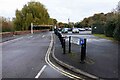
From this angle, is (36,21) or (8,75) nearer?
(8,75)

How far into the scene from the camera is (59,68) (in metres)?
14.0

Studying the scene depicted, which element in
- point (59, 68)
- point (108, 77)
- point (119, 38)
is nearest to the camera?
point (108, 77)

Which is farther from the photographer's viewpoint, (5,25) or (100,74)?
(5,25)

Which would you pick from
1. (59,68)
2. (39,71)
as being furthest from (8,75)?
(59,68)

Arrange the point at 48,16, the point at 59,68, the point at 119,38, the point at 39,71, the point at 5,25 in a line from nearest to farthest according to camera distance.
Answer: the point at 39,71 → the point at 59,68 → the point at 119,38 → the point at 5,25 → the point at 48,16

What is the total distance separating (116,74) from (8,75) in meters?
4.10

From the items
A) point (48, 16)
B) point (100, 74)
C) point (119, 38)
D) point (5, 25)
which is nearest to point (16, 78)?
point (100, 74)

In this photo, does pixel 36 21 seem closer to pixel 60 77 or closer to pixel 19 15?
pixel 19 15

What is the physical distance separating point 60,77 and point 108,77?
1.77m

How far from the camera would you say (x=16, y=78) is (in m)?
11.0

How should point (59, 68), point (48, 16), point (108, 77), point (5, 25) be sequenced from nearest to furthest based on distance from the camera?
1. point (108, 77)
2. point (59, 68)
3. point (5, 25)
4. point (48, 16)

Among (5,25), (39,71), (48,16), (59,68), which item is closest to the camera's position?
(39,71)

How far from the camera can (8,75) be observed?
11.8 m

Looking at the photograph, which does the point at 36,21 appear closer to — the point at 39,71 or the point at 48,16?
the point at 48,16
